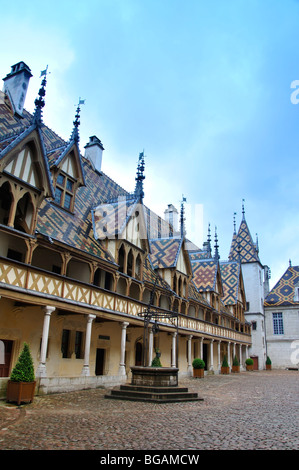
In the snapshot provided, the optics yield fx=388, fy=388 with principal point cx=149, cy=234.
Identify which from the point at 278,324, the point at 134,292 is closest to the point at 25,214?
the point at 134,292

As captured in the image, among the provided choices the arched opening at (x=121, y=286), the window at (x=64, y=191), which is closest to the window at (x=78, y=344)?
the arched opening at (x=121, y=286)

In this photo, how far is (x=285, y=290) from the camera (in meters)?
52.4

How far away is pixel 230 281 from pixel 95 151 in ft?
82.3

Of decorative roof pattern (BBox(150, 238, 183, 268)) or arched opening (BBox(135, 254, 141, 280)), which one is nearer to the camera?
arched opening (BBox(135, 254, 141, 280))

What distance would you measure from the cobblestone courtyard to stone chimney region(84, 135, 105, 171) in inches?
696

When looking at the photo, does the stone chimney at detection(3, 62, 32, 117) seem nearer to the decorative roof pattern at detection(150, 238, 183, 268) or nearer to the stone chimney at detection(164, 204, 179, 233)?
the decorative roof pattern at detection(150, 238, 183, 268)

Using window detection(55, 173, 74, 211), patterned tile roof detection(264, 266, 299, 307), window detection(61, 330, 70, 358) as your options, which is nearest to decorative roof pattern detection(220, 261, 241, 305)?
patterned tile roof detection(264, 266, 299, 307)

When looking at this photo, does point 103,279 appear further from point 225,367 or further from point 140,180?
point 225,367

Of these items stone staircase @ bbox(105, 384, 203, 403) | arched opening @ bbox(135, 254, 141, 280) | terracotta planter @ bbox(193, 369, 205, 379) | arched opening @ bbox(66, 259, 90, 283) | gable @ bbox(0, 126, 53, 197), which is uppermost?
gable @ bbox(0, 126, 53, 197)

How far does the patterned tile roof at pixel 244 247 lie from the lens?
5334 centimetres

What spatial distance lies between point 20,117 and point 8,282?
1005 cm

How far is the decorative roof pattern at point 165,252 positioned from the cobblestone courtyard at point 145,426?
45.6ft

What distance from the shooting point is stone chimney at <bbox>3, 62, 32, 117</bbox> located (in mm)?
19469

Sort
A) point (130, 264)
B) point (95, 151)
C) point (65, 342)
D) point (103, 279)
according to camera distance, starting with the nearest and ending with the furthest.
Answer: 1. point (65, 342)
2. point (103, 279)
3. point (130, 264)
4. point (95, 151)
